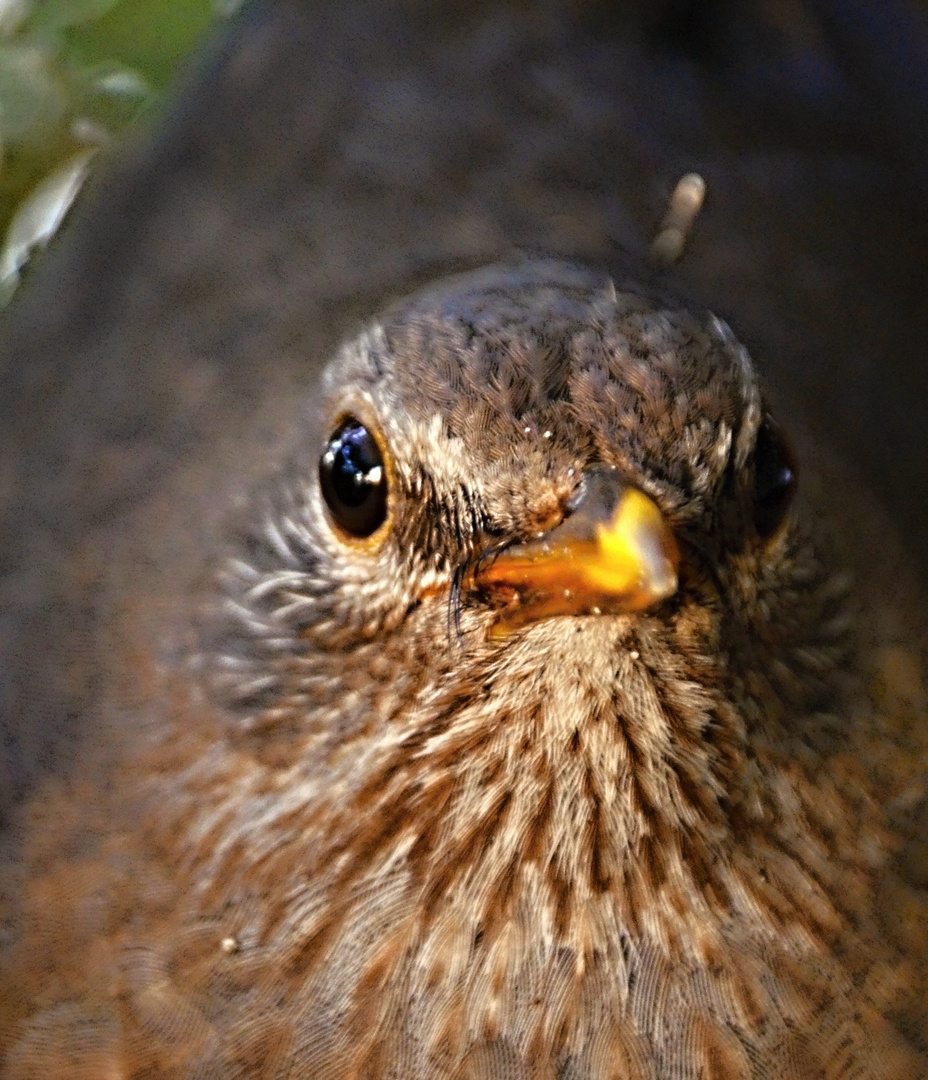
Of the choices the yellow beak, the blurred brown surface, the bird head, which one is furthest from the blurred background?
the yellow beak

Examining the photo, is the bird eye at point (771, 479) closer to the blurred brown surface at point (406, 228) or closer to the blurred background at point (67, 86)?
the blurred brown surface at point (406, 228)

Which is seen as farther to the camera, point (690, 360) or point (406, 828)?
point (406, 828)

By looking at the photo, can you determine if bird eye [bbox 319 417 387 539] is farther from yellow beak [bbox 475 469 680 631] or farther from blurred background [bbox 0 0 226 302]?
blurred background [bbox 0 0 226 302]

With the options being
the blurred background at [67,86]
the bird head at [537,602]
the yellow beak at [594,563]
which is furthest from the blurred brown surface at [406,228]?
the yellow beak at [594,563]

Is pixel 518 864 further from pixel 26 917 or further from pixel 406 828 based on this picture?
pixel 26 917

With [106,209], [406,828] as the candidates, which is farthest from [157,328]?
[406,828]

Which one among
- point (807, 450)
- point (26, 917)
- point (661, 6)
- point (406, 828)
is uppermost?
point (661, 6)

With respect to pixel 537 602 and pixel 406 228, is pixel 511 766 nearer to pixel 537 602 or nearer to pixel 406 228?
pixel 537 602

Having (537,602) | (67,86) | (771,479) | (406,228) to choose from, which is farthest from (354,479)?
(67,86)
